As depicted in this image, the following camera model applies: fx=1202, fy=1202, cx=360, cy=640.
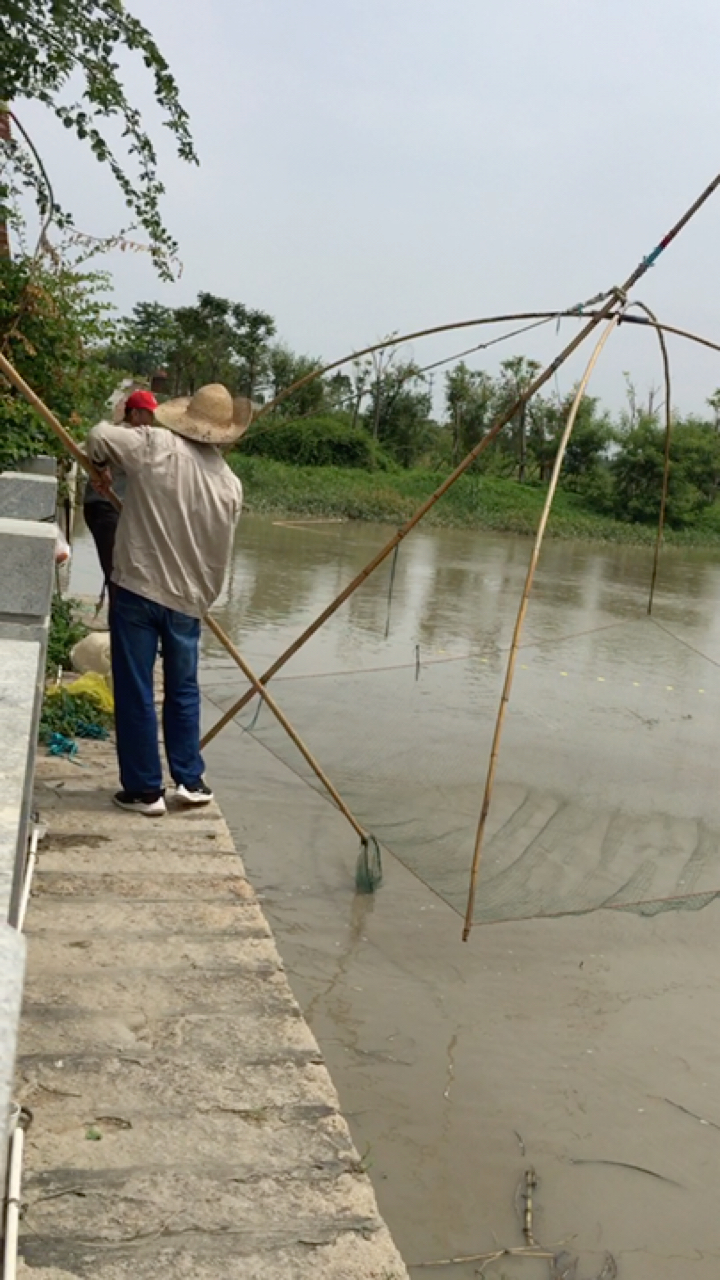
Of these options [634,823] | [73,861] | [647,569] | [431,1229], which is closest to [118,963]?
[73,861]

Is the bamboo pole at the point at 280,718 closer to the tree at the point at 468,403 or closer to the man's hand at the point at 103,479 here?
the man's hand at the point at 103,479

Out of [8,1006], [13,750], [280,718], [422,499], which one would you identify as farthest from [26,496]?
[422,499]

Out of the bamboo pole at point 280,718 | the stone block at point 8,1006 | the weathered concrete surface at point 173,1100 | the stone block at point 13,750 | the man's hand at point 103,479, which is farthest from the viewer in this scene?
the bamboo pole at point 280,718

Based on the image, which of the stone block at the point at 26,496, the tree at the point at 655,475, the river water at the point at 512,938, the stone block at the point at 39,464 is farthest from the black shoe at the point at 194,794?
the tree at the point at 655,475

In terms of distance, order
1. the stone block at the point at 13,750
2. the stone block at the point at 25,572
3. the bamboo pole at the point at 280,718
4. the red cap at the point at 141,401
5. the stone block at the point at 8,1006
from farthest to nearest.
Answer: the red cap at the point at 141,401, the bamboo pole at the point at 280,718, the stone block at the point at 25,572, the stone block at the point at 13,750, the stone block at the point at 8,1006

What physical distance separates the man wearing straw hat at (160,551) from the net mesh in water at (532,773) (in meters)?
1.21

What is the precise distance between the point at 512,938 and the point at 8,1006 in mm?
3516

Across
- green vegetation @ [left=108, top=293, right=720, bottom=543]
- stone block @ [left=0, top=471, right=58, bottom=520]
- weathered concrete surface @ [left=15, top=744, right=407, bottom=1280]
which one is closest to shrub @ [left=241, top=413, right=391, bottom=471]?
green vegetation @ [left=108, top=293, right=720, bottom=543]

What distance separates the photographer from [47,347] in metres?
6.08

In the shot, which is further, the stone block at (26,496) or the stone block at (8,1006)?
the stone block at (26,496)

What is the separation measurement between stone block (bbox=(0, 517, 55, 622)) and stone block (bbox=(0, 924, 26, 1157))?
1984 millimetres

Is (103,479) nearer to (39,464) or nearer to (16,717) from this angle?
(16,717)

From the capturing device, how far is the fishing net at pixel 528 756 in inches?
177

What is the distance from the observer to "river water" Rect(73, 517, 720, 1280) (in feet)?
9.26
